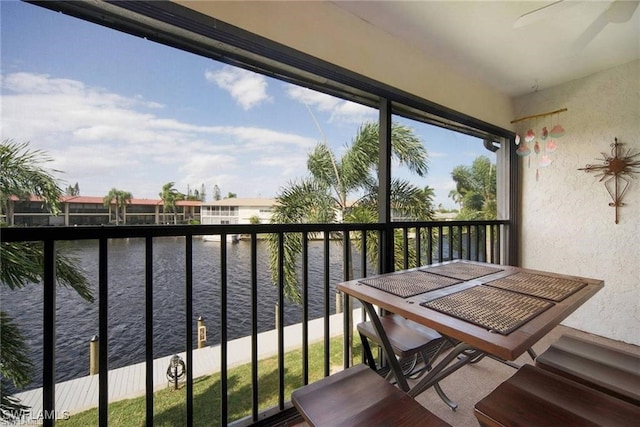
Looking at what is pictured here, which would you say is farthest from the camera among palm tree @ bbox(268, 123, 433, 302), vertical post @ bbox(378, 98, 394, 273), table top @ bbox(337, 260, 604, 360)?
palm tree @ bbox(268, 123, 433, 302)

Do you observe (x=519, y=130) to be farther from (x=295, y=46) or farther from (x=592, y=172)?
(x=295, y=46)

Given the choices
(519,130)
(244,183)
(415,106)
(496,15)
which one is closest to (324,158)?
(415,106)

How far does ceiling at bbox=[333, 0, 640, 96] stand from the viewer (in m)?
1.82

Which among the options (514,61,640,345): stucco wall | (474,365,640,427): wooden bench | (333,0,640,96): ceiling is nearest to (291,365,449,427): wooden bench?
(474,365,640,427): wooden bench

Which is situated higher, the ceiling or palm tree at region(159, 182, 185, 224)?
the ceiling

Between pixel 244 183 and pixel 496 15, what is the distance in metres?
2.13

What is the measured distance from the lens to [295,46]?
5.36ft

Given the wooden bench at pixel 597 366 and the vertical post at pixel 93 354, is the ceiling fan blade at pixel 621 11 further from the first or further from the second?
the vertical post at pixel 93 354

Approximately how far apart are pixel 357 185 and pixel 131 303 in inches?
91.8

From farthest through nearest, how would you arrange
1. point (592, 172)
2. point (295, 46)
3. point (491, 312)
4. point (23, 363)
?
point (592, 172), point (295, 46), point (23, 363), point (491, 312)

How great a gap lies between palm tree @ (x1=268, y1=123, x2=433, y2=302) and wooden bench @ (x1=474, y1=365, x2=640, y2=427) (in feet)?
6.05

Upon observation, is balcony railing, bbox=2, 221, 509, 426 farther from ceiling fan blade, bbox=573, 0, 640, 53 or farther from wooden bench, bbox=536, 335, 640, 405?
ceiling fan blade, bbox=573, 0, 640, 53

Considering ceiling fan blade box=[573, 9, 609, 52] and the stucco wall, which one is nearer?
ceiling fan blade box=[573, 9, 609, 52]

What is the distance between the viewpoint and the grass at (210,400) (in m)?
1.74
